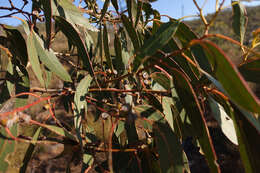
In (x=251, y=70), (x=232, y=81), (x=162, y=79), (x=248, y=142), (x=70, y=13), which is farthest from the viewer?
(x=70, y=13)

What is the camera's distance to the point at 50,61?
2.63 feet

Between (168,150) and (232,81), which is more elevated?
(232,81)

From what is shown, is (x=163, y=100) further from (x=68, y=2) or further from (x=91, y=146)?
(x=68, y=2)

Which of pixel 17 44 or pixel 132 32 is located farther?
pixel 17 44

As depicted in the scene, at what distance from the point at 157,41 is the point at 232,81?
0.69ft

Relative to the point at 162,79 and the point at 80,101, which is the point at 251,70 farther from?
the point at 80,101

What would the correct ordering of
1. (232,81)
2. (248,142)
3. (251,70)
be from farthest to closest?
(251,70) → (248,142) → (232,81)

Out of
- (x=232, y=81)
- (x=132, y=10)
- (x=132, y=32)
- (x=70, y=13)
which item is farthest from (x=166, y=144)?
(x=70, y=13)

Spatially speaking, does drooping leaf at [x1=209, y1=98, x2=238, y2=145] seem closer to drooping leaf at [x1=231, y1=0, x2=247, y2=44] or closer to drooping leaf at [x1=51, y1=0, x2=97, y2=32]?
drooping leaf at [x1=231, y1=0, x2=247, y2=44]

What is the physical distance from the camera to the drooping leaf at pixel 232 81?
42 cm

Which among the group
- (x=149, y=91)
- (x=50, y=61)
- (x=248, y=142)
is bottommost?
(x=248, y=142)

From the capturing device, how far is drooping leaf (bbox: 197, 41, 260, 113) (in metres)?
0.42

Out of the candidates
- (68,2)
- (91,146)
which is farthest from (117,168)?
(68,2)

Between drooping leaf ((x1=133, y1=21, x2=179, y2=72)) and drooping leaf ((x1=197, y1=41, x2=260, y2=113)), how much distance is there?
0.31 ft
